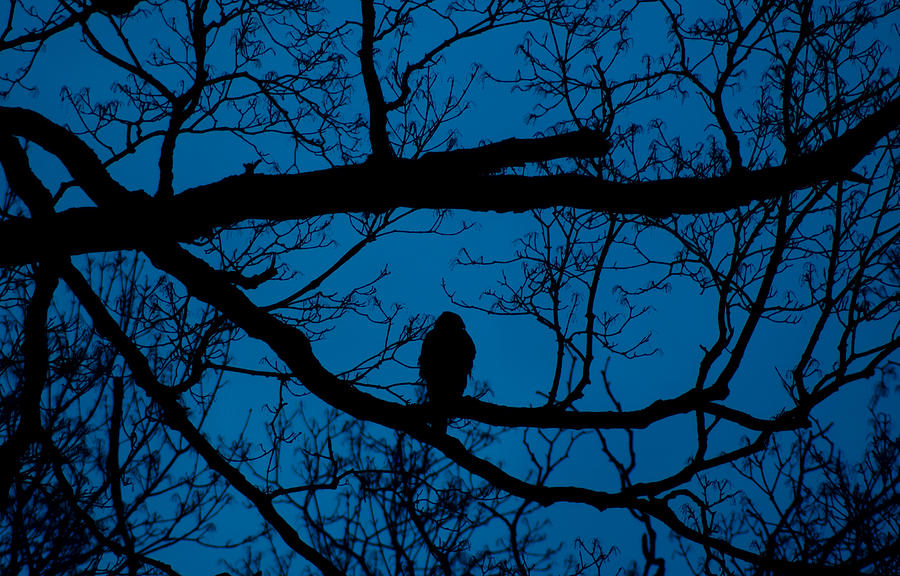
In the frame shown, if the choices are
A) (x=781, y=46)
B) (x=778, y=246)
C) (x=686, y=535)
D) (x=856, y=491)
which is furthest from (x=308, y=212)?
(x=856, y=491)

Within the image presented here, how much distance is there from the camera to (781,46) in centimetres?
411

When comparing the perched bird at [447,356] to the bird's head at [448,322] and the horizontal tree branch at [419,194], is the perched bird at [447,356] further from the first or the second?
the horizontal tree branch at [419,194]

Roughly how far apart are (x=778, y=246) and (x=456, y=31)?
2.35 m

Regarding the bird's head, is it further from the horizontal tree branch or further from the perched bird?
the horizontal tree branch

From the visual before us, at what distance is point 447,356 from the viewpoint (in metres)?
5.74

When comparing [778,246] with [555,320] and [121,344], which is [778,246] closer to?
[555,320]

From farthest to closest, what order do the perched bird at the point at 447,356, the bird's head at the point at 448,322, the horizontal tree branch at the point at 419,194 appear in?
the bird's head at the point at 448,322 → the perched bird at the point at 447,356 → the horizontal tree branch at the point at 419,194

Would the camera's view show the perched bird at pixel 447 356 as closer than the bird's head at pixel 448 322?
Yes

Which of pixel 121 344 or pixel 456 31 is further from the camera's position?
pixel 456 31

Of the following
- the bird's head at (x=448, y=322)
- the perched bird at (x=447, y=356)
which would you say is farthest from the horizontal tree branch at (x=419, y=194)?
the bird's head at (x=448, y=322)

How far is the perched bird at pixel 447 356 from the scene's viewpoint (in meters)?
5.63

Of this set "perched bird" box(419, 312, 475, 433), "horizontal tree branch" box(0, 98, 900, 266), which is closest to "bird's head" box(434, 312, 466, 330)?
"perched bird" box(419, 312, 475, 433)

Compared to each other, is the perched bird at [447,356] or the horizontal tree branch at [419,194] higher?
the perched bird at [447,356]

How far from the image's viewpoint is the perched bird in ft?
18.5
